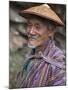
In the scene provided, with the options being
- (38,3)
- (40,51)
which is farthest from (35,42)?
(38,3)

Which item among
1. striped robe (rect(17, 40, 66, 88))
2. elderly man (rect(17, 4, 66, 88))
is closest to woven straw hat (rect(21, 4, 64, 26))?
elderly man (rect(17, 4, 66, 88))

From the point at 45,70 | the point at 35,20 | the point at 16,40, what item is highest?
the point at 35,20

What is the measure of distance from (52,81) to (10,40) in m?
0.47

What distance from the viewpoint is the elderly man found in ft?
5.83

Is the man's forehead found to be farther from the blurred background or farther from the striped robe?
the striped robe

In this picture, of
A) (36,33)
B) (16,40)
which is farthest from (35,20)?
(16,40)

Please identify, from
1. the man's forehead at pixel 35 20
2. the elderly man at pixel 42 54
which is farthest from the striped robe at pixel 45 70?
the man's forehead at pixel 35 20

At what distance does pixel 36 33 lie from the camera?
1.80 metres

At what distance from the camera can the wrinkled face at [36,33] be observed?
179 cm

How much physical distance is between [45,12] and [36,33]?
0.18 metres

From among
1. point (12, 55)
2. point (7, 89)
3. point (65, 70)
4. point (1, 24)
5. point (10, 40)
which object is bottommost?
point (7, 89)

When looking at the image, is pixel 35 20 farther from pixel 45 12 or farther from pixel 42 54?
pixel 42 54

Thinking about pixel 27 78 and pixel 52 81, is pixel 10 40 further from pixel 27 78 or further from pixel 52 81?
pixel 52 81

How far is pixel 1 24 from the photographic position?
175 centimetres
